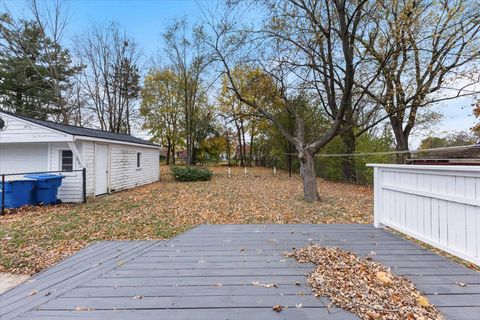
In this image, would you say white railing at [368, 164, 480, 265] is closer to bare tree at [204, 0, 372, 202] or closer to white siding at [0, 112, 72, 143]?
bare tree at [204, 0, 372, 202]

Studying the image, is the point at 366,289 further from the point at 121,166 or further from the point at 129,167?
the point at 129,167

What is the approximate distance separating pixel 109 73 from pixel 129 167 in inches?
458

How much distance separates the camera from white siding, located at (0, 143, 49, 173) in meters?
8.79

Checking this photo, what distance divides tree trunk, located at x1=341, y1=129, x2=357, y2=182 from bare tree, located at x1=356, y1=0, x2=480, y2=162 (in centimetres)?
322

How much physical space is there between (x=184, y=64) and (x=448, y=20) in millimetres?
17110

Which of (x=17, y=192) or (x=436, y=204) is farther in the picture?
(x=17, y=192)

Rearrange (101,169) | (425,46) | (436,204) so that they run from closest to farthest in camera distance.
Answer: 1. (436,204)
2. (425,46)
3. (101,169)

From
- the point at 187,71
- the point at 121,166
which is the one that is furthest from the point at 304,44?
the point at 187,71

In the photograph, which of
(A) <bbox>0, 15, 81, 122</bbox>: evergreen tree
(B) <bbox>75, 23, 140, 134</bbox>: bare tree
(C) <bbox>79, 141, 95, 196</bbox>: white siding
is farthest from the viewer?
(B) <bbox>75, 23, 140, 134</bbox>: bare tree

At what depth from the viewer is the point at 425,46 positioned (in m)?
9.21

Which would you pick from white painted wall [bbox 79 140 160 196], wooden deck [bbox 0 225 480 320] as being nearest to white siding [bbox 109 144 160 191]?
white painted wall [bbox 79 140 160 196]

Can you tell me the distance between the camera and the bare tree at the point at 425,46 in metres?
7.92

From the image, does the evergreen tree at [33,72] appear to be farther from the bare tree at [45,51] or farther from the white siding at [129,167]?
the white siding at [129,167]

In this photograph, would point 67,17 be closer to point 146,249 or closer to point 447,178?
point 146,249
